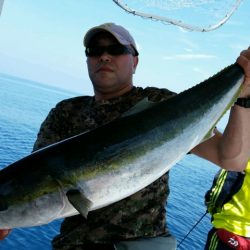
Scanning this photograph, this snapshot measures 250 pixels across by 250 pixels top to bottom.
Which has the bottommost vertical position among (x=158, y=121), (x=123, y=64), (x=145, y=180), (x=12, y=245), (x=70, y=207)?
(x=12, y=245)


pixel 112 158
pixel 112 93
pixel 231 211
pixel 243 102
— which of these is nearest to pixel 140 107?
pixel 112 158

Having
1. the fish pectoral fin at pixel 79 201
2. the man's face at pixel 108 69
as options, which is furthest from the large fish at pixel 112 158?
the man's face at pixel 108 69

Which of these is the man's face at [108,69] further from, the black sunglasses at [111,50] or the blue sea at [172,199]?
the blue sea at [172,199]

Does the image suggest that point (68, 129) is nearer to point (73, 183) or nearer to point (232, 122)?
point (73, 183)

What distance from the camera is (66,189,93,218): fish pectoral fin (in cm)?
277

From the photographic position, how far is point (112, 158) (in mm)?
3006

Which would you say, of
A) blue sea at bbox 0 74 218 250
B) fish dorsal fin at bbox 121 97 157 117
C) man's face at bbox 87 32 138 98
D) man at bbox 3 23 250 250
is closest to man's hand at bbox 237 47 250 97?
man at bbox 3 23 250 250

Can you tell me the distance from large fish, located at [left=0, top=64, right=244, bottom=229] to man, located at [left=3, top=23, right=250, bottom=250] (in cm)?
27

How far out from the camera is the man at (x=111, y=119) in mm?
3438

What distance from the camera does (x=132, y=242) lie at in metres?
3.52

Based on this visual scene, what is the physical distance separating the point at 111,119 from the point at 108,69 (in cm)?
49

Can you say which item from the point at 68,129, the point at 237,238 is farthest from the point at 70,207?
the point at 237,238

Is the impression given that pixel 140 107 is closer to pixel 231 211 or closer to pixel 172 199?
pixel 231 211

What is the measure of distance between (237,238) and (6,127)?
33137mm
